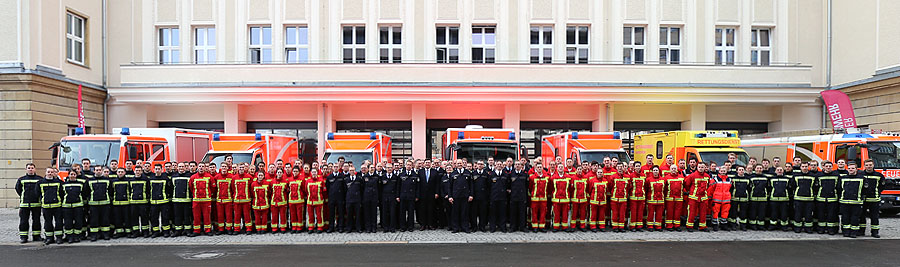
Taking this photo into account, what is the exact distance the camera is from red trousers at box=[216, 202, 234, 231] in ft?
37.3

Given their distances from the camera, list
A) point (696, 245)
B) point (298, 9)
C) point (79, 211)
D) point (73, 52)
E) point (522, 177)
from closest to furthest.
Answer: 1. point (696, 245)
2. point (79, 211)
3. point (522, 177)
4. point (73, 52)
5. point (298, 9)

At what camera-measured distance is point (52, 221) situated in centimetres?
1079

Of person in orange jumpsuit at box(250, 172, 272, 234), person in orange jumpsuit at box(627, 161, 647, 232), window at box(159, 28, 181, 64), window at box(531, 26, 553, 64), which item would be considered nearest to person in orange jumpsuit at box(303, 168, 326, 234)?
person in orange jumpsuit at box(250, 172, 272, 234)

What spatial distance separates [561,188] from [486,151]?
390 centimetres

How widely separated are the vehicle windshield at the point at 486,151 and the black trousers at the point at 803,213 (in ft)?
20.9

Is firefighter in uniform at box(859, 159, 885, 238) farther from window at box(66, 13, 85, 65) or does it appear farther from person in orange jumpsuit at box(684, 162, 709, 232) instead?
window at box(66, 13, 85, 65)

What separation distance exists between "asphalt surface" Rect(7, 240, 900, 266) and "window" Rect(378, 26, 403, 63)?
40.9 ft

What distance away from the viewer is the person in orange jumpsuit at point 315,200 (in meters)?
11.5

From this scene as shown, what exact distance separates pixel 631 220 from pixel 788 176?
333cm

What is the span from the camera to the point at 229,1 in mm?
21688

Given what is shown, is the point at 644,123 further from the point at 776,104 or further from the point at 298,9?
the point at 298,9

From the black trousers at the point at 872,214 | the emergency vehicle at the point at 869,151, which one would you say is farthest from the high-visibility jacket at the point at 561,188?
the emergency vehicle at the point at 869,151

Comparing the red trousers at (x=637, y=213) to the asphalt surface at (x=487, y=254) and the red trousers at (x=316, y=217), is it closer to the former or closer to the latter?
the asphalt surface at (x=487, y=254)

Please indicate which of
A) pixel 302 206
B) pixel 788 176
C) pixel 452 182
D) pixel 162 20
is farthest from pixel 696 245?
pixel 162 20
